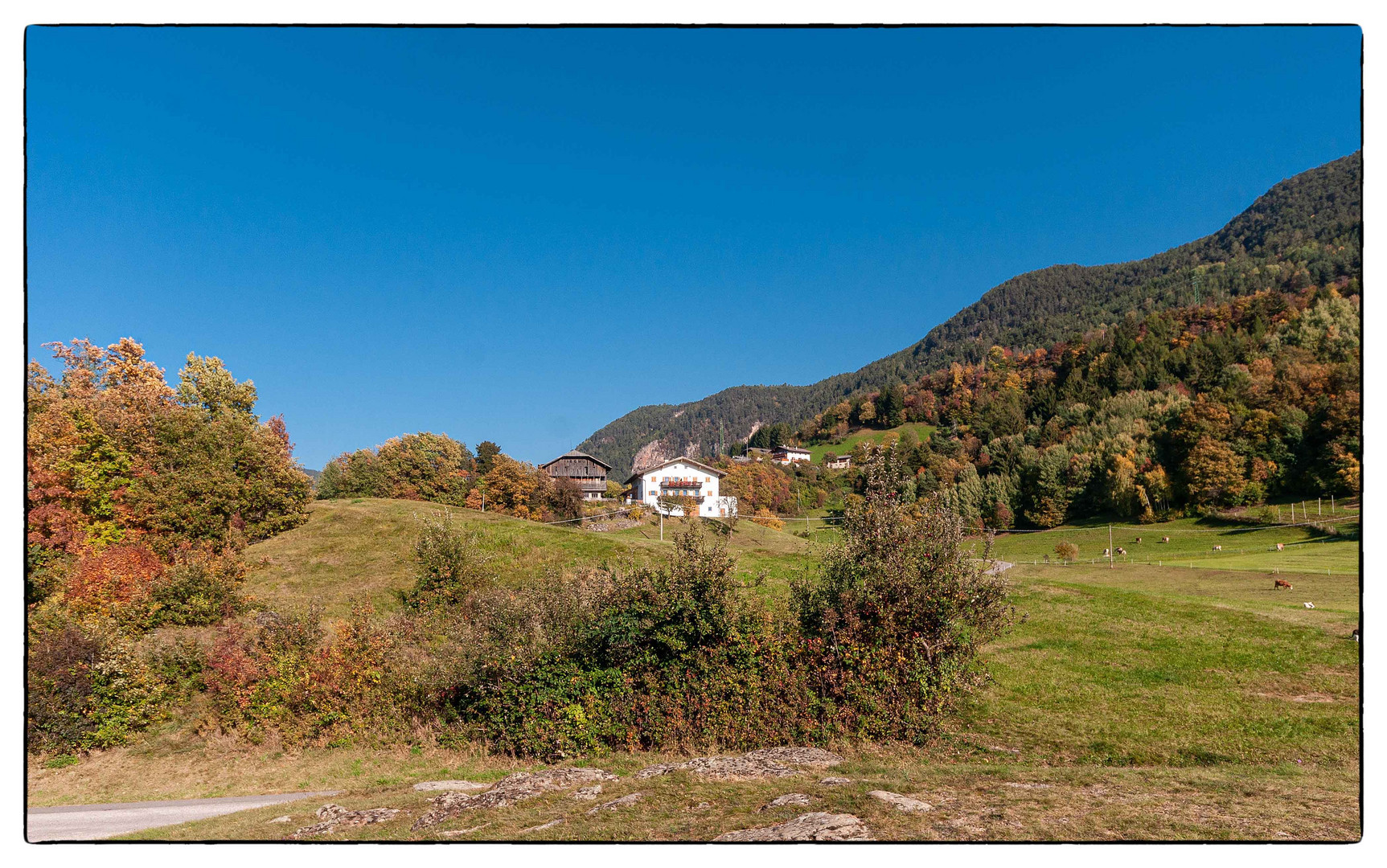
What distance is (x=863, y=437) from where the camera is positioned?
125000 mm

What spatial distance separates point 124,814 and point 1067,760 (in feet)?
54.4

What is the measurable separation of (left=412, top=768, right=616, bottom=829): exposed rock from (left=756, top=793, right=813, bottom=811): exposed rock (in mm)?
3082

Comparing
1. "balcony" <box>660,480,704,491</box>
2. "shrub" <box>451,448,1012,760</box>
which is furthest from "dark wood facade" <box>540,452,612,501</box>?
"shrub" <box>451,448,1012,760</box>

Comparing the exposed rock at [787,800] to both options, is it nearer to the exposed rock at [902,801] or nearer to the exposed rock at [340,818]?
the exposed rock at [902,801]

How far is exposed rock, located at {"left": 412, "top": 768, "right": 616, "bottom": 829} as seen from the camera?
8.23 m

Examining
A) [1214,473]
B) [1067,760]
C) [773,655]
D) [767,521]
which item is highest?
[1214,473]

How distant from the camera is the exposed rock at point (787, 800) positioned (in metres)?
7.81

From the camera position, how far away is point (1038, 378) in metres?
89.2

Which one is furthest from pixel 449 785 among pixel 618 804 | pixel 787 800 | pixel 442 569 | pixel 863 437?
pixel 863 437

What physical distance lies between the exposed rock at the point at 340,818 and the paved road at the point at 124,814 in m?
2.34

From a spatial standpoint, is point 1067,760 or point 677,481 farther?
point 677,481

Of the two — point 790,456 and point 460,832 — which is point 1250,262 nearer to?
point 790,456

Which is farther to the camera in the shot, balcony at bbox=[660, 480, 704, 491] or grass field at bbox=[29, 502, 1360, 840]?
balcony at bbox=[660, 480, 704, 491]

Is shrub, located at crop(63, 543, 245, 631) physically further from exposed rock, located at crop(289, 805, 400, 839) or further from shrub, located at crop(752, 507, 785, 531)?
shrub, located at crop(752, 507, 785, 531)
